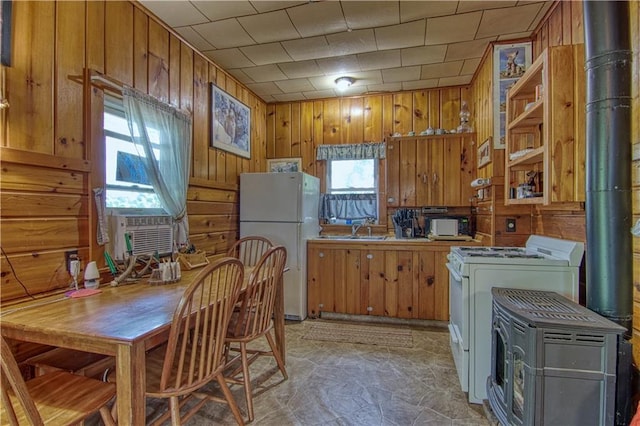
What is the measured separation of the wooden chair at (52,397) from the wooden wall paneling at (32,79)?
1141 mm

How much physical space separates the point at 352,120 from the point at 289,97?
2.95 feet

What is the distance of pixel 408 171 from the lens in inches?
152

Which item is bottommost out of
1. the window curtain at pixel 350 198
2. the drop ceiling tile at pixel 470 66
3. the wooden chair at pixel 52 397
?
the wooden chair at pixel 52 397

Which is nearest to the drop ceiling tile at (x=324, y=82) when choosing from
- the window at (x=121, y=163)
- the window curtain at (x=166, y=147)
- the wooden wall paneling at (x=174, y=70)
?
the wooden wall paneling at (x=174, y=70)

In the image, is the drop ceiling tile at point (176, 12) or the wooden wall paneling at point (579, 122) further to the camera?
the drop ceiling tile at point (176, 12)

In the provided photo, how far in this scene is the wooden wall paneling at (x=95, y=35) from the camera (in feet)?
6.73

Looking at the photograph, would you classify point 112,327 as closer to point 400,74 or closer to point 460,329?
point 460,329

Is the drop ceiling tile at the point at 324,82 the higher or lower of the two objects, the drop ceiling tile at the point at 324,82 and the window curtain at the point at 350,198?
the higher

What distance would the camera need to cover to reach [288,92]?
4191mm

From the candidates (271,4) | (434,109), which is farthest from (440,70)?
(271,4)

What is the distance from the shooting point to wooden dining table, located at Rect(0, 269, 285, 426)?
1182mm

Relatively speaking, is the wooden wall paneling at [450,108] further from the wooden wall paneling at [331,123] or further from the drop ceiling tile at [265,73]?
the drop ceiling tile at [265,73]

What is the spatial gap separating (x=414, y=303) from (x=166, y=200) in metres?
2.61

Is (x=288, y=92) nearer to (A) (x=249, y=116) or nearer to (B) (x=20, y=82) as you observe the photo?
(A) (x=249, y=116)
